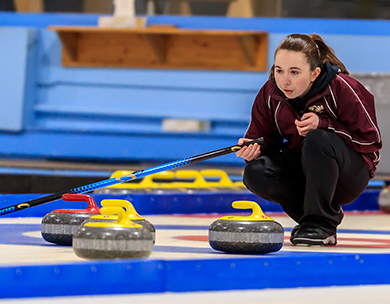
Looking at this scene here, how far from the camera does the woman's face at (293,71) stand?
1.84 m

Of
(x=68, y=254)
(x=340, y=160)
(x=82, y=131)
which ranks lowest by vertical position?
(x=82, y=131)

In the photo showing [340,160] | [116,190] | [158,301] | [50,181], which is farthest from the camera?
[50,181]

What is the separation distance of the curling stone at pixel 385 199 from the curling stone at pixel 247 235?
6.23 ft

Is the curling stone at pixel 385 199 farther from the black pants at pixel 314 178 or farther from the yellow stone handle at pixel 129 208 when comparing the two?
the yellow stone handle at pixel 129 208

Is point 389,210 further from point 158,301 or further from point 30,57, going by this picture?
point 30,57

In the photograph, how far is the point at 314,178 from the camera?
72.1 inches

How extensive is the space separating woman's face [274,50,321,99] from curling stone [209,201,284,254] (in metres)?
0.43

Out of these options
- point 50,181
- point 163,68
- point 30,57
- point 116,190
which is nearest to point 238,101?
point 163,68

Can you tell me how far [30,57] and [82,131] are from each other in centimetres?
77

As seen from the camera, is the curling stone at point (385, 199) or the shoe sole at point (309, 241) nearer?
the shoe sole at point (309, 241)

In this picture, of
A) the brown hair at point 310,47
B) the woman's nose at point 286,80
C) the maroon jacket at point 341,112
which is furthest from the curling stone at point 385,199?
the woman's nose at point 286,80

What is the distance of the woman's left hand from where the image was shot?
1.85m

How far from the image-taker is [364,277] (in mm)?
1460

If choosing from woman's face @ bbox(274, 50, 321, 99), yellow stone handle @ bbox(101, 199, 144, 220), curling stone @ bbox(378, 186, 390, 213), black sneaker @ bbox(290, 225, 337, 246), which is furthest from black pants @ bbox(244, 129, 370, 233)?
curling stone @ bbox(378, 186, 390, 213)
